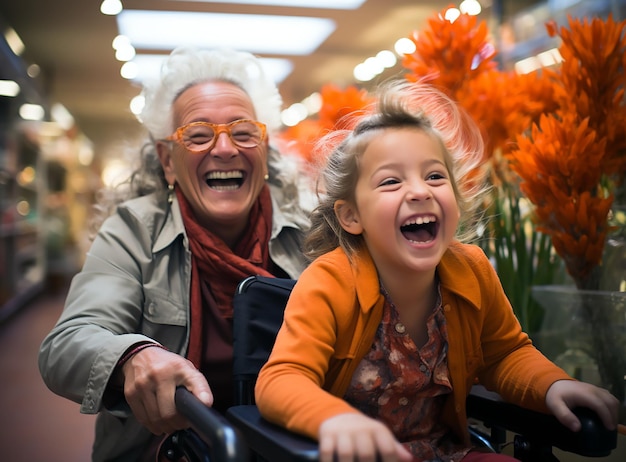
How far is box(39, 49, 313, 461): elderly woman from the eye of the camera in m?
1.15

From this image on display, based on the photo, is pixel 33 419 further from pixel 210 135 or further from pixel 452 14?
pixel 452 14

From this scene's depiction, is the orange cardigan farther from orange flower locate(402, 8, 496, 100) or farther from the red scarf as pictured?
orange flower locate(402, 8, 496, 100)

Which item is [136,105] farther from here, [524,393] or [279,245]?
[524,393]

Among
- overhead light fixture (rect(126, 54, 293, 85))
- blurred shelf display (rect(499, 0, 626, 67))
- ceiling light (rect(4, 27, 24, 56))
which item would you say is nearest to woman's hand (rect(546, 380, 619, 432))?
overhead light fixture (rect(126, 54, 293, 85))

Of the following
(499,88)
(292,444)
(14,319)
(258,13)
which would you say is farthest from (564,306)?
(14,319)

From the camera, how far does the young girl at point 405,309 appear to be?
991mm

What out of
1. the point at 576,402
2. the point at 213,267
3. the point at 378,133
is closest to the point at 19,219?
the point at 213,267

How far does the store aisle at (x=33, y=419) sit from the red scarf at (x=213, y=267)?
45cm

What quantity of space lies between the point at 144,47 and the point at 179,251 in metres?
1.86

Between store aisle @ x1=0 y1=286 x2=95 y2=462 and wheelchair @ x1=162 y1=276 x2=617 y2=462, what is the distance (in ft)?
2.32

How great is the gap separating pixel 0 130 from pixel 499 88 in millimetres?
6182

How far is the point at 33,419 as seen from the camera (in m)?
3.07

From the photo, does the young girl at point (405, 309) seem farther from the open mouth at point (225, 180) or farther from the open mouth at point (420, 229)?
the open mouth at point (225, 180)

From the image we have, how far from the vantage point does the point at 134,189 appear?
1729mm
